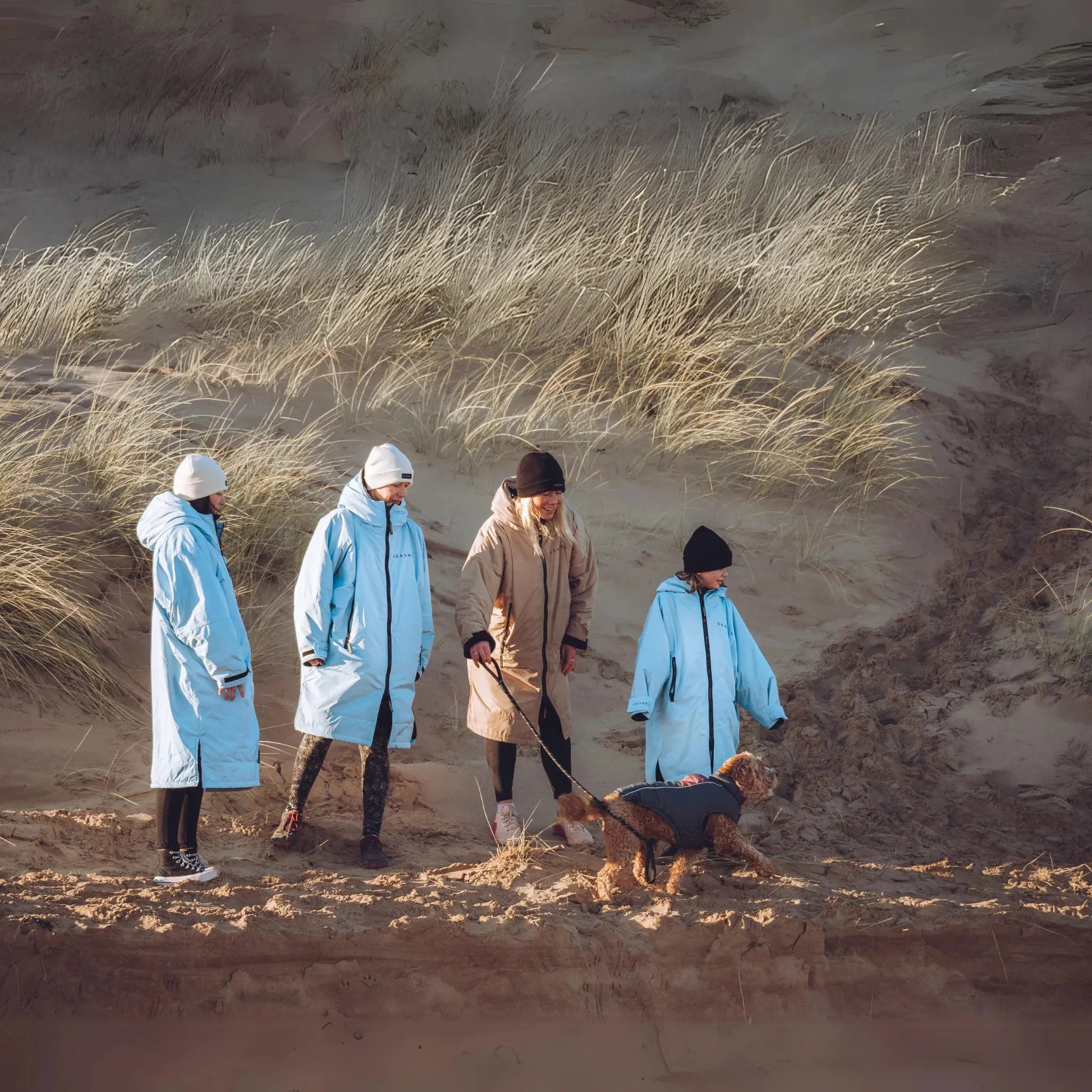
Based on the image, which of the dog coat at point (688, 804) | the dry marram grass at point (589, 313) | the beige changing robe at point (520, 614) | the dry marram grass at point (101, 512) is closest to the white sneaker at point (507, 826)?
the beige changing robe at point (520, 614)

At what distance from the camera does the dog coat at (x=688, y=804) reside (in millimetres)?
4555

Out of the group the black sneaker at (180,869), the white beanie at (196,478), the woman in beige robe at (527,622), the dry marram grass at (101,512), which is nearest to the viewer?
the black sneaker at (180,869)

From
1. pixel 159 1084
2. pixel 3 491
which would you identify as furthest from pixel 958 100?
pixel 159 1084

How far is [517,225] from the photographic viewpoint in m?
11.8

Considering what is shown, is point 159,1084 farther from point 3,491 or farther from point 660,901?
point 3,491

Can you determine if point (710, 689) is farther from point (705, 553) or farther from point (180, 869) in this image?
point (180, 869)

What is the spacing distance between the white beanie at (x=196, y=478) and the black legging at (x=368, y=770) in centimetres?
112

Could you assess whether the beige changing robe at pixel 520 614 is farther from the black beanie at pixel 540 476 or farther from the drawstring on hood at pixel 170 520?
the drawstring on hood at pixel 170 520

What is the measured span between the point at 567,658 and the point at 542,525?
0.60 metres

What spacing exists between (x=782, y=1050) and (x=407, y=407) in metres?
5.53

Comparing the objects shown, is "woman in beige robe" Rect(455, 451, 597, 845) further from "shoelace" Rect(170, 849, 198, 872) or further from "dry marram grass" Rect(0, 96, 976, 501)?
"dry marram grass" Rect(0, 96, 976, 501)

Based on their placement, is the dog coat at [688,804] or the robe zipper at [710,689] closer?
the dog coat at [688,804]

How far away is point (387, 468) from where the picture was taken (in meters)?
5.13

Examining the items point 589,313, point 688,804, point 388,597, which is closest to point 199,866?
point 388,597
